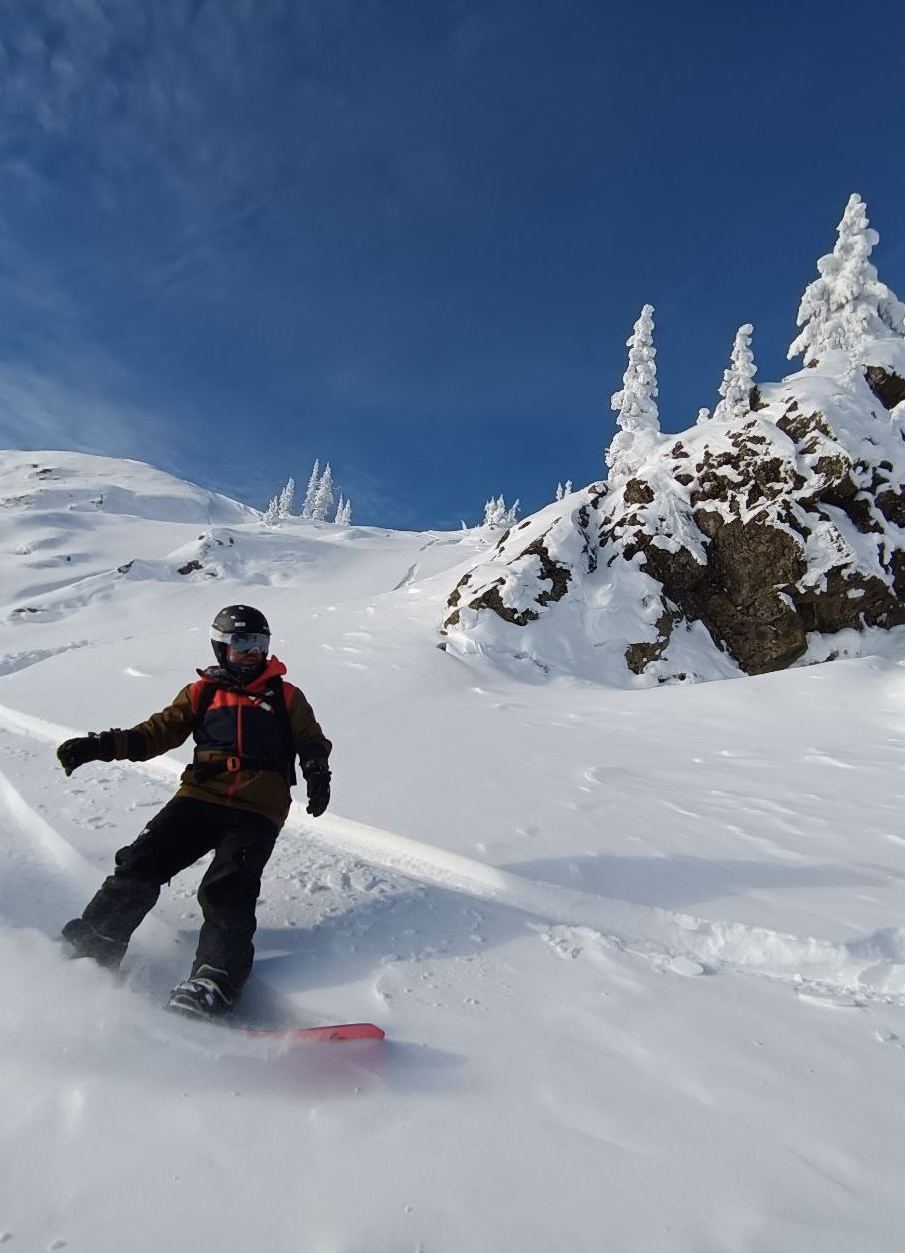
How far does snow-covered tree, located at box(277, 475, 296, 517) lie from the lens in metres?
95.1

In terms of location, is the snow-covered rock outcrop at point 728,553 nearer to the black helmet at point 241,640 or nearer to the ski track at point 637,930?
the ski track at point 637,930

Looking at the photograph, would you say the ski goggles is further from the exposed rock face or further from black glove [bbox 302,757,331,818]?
the exposed rock face

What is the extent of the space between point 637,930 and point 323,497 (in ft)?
322

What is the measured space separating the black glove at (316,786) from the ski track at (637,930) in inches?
29.1

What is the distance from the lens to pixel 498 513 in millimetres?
85438

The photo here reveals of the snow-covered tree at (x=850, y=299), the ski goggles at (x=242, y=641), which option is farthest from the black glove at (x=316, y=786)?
the snow-covered tree at (x=850, y=299)

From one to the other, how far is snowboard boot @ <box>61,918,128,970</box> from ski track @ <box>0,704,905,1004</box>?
90 cm

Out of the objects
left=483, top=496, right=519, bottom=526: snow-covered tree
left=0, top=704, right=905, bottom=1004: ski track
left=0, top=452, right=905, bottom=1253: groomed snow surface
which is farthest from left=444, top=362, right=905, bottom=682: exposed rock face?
left=483, top=496, right=519, bottom=526: snow-covered tree

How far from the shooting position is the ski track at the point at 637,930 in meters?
3.29

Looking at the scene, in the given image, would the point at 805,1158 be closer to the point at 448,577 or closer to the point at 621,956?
the point at 621,956

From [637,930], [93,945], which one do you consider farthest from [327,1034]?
[637,930]

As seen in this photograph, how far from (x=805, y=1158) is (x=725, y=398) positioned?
3864 cm

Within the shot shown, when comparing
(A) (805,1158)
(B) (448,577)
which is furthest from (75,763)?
(B) (448,577)

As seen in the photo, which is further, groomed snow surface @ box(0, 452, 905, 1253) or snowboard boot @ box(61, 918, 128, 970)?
snowboard boot @ box(61, 918, 128, 970)
